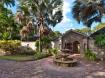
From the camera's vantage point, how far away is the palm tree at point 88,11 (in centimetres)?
3186

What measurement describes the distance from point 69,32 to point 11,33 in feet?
48.4

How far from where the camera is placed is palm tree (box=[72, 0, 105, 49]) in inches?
1254

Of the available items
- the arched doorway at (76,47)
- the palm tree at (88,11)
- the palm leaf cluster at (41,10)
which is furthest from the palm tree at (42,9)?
the arched doorway at (76,47)

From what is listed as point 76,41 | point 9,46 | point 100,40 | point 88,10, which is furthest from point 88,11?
point 9,46

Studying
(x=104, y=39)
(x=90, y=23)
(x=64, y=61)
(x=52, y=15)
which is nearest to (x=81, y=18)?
(x=90, y=23)

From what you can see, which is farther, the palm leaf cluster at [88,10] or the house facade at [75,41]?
the palm leaf cluster at [88,10]

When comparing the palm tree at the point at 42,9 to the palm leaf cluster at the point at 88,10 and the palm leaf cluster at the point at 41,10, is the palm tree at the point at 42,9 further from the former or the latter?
the palm leaf cluster at the point at 88,10

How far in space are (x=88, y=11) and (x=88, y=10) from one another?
20 centimetres

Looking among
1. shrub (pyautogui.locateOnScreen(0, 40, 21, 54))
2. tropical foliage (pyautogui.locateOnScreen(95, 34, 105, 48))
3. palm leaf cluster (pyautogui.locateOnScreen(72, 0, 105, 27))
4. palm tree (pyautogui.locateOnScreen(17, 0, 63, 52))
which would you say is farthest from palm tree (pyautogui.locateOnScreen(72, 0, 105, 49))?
shrub (pyautogui.locateOnScreen(0, 40, 21, 54))

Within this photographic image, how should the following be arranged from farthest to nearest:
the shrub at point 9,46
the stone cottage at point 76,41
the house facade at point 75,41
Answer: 1. the shrub at point 9,46
2. the house facade at point 75,41
3. the stone cottage at point 76,41

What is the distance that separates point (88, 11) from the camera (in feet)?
108

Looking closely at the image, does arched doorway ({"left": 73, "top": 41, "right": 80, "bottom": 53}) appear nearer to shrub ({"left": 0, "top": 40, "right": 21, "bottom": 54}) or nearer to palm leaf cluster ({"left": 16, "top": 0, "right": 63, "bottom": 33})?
palm leaf cluster ({"left": 16, "top": 0, "right": 63, "bottom": 33})

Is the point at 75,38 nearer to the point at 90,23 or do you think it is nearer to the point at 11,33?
the point at 90,23

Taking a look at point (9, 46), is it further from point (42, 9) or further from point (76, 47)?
point (76, 47)
